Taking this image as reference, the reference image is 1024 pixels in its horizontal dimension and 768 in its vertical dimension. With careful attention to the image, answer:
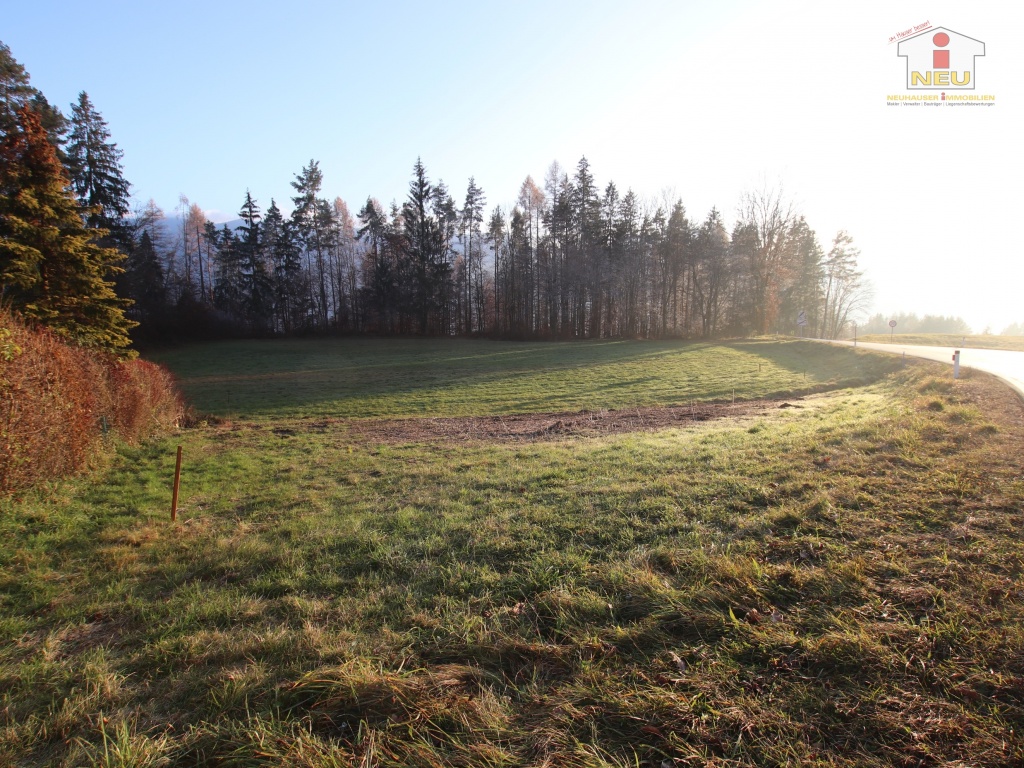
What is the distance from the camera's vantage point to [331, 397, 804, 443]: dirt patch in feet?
39.7

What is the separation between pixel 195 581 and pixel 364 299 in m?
53.6

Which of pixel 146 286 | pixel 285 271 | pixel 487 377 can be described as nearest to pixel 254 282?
pixel 285 271

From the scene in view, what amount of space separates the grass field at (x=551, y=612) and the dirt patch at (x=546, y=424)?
413 centimetres

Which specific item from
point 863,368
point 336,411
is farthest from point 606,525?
point 863,368

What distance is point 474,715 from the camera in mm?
2371

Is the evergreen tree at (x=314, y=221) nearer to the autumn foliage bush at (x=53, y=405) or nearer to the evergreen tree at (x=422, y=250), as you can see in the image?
the evergreen tree at (x=422, y=250)

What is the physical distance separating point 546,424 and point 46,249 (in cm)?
1325

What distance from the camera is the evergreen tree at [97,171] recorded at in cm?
4162

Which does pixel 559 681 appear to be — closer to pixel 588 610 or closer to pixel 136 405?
pixel 588 610

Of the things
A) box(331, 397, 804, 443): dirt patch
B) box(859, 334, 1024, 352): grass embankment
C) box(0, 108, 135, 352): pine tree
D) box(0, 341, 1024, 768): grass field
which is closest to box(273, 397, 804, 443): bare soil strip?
box(331, 397, 804, 443): dirt patch

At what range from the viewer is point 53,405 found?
24.3 feet

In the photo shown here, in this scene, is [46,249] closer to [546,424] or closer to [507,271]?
[546,424]

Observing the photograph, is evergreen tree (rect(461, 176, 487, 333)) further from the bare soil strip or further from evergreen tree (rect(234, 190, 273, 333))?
the bare soil strip

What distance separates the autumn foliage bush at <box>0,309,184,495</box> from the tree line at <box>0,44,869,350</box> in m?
42.2
